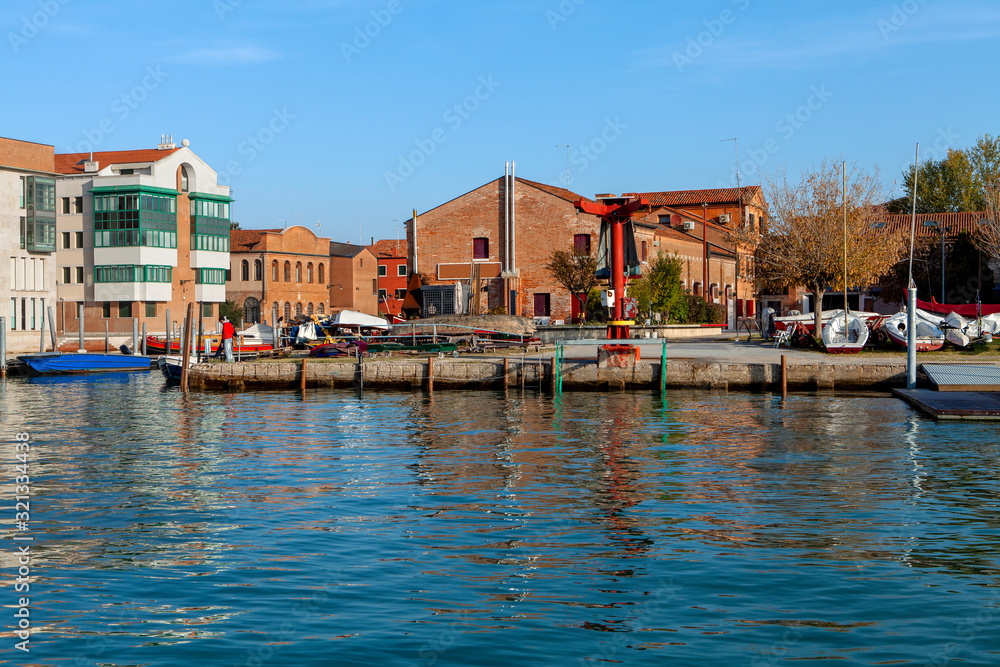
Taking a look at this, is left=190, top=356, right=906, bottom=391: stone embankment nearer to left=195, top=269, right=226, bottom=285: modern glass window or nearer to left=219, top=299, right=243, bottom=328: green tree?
left=195, top=269, right=226, bottom=285: modern glass window

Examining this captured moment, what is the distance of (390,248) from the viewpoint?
100m

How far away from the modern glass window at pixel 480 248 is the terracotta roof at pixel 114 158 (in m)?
23.6

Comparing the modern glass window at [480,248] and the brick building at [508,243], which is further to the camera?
the modern glass window at [480,248]

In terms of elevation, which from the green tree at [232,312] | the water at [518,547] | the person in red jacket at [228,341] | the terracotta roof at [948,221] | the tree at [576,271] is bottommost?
the water at [518,547]

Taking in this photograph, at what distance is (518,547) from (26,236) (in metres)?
58.5

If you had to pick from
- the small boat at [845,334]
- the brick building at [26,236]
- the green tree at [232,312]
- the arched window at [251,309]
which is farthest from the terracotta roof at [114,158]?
the small boat at [845,334]

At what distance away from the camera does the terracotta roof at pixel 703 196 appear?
83.8 meters

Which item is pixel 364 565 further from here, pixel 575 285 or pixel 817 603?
pixel 575 285

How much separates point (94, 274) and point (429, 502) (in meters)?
57.8

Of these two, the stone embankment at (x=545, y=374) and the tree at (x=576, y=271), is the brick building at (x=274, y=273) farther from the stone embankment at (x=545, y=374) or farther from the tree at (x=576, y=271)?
the stone embankment at (x=545, y=374)

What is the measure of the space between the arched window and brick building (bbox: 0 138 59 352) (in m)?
20.9

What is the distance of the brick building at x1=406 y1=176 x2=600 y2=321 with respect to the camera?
192ft

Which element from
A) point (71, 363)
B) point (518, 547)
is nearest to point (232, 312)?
point (71, 363)

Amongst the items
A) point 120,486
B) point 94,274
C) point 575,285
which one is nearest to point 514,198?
point 575,285
